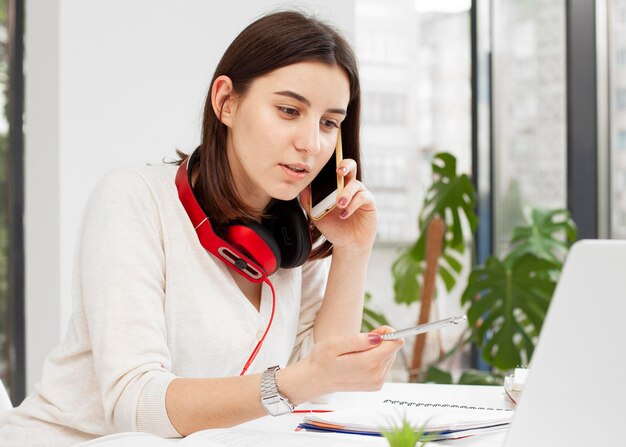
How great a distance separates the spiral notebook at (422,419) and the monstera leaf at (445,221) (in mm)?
1900

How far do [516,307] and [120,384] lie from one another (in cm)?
194

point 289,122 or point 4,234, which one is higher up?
point 289,122

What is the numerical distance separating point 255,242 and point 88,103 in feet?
4.67

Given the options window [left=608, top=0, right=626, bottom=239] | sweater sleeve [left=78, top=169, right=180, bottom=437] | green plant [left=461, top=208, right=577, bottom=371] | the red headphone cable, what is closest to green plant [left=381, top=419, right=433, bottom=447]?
sweater sleeve [left=78, top=169, right=180, bottom=437]

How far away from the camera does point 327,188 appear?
1.71m

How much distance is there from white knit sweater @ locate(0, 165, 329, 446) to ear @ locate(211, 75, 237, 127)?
0.14 metres

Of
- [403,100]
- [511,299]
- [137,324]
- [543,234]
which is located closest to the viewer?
[137,324]

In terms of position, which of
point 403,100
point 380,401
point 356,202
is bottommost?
point 380,401

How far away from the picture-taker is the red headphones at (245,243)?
1.45m

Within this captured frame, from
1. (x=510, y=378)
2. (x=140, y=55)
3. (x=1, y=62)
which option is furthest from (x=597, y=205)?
(x=1, y=62)

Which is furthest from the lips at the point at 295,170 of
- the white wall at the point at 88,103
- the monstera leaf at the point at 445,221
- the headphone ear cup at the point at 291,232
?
the monstera leaf at the point at 445,221

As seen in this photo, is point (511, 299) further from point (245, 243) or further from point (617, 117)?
point (245, 243)

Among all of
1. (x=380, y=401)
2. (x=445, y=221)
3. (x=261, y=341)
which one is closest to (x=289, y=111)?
(x=261, y=341)

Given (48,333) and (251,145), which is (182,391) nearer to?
(251,145)
